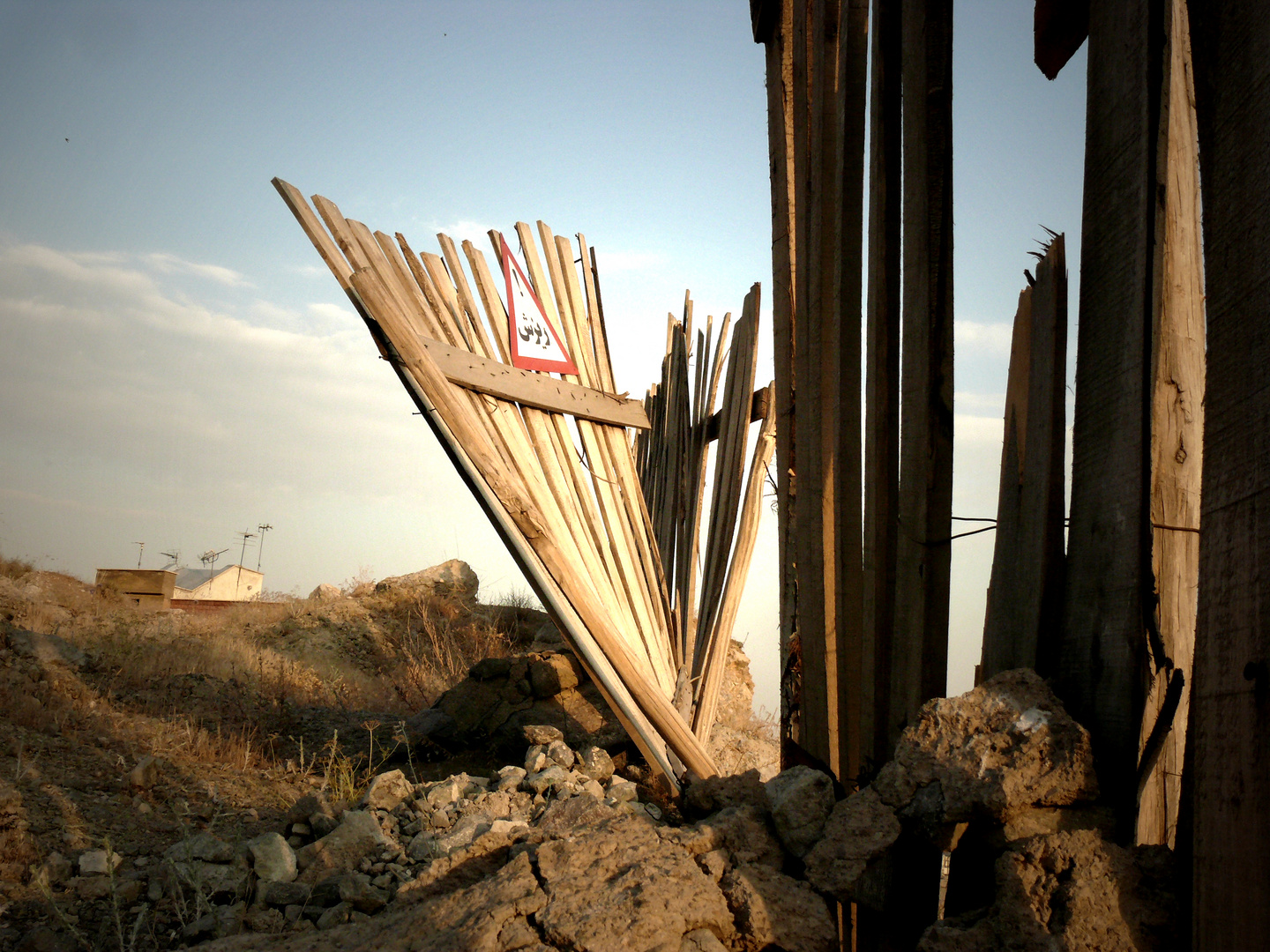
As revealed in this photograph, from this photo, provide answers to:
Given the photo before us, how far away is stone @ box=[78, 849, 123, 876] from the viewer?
2863 mm

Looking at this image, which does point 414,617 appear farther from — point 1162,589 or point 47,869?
point 1162,589

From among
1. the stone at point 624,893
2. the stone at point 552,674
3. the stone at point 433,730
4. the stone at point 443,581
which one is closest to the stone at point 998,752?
the stone at point 624,893

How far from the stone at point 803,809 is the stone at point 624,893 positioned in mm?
264

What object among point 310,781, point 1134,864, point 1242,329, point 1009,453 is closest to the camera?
point 1242,329

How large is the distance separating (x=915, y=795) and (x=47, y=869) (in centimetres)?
307

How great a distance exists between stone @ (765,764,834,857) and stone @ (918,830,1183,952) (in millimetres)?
444

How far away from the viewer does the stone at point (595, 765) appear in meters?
4.20

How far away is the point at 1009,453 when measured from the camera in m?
1.62

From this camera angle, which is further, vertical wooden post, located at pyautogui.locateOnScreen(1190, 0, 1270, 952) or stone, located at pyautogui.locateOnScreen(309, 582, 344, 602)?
stone, located at pyautogui.locateOnScreen(309, 582, 344, 602)

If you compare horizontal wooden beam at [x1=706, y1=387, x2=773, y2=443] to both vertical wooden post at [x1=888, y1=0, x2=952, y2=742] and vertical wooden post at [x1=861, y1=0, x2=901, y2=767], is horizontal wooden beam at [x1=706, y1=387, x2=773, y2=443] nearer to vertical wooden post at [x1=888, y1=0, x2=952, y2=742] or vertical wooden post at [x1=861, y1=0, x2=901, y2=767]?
vertical wooden post at [x1=861, y1=0, x2=901, y2=767]

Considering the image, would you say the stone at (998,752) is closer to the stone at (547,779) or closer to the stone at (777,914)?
the stone at (777,914)

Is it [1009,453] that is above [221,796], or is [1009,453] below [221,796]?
above

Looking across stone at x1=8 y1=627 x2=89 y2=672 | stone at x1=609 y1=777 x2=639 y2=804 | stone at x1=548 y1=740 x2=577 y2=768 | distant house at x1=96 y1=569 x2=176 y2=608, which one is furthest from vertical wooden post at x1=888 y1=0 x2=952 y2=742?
distant house at x1=96 y1=569 x2=176 y2=608

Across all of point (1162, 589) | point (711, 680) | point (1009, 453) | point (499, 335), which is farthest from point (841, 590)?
point (499, 335)
